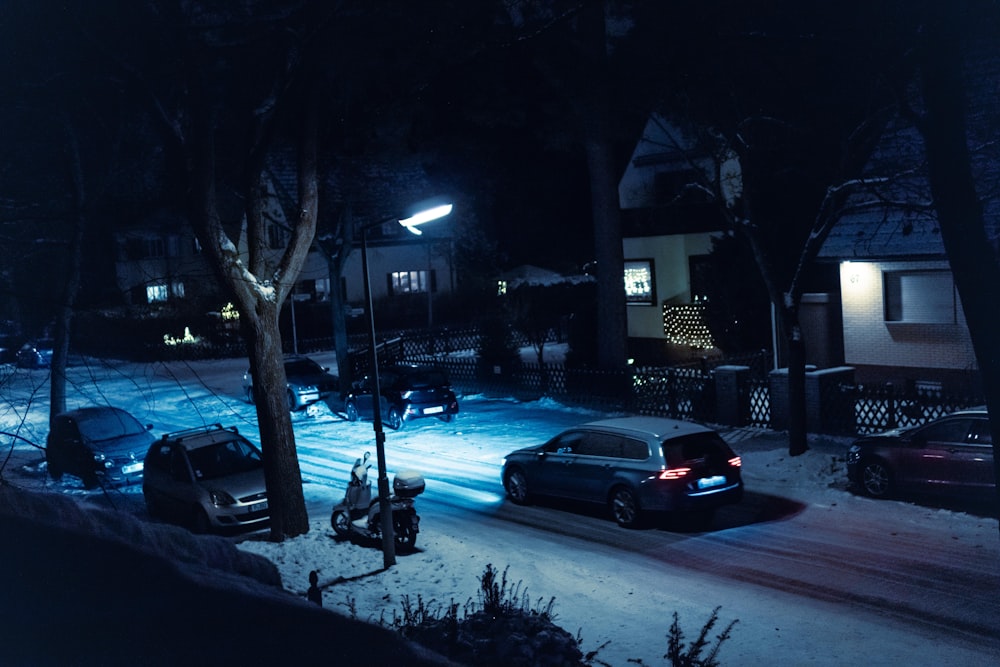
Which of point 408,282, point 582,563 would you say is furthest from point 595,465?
point 408,282

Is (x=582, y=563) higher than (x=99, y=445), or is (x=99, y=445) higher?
(x=99, y=445)

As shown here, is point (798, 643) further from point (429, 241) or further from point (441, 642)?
point (429, 241)

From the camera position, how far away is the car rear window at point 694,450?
1509 centimetres

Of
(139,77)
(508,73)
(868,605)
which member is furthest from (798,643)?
(508,73)

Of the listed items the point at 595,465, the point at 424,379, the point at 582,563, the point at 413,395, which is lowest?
the point at 582,563

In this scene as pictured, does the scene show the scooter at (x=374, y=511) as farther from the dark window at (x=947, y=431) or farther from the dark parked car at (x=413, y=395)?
the dark parked car at (x=413, y=395)

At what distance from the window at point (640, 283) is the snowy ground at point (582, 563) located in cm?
1134

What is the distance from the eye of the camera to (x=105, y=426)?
906 inches

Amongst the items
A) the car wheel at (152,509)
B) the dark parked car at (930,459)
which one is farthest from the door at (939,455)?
the car wheel at (152,509)

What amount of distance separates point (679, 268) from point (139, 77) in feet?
74.0

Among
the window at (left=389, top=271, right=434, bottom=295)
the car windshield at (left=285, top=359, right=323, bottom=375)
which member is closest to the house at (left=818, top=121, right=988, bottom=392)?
the car windshield at (left=285, top=359, right=323, bottom=375)

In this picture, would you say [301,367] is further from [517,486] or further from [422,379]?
[517,486]

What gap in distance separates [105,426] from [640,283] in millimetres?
19349

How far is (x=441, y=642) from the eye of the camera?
26.4 feet
